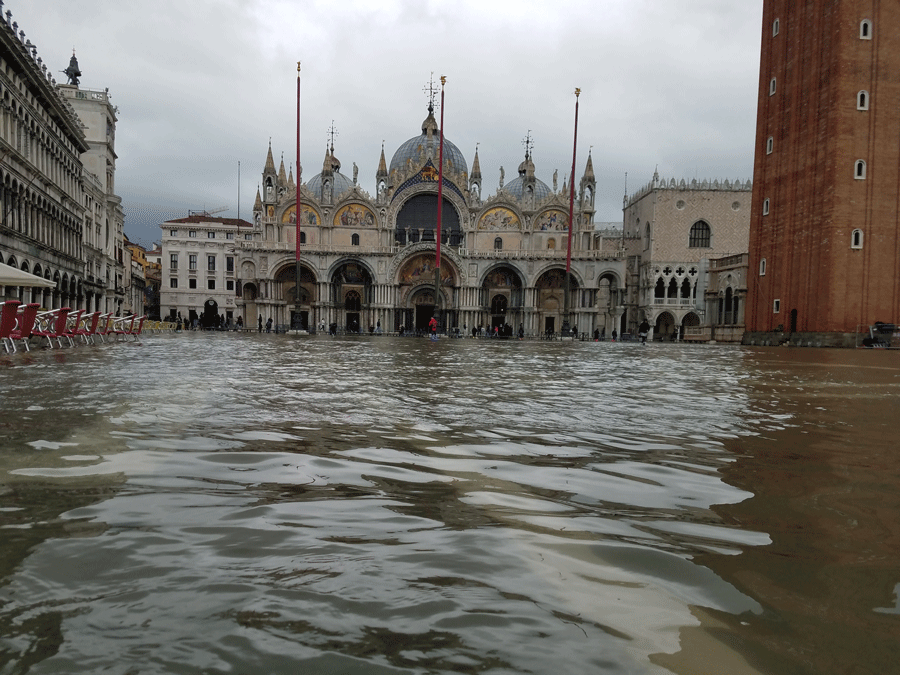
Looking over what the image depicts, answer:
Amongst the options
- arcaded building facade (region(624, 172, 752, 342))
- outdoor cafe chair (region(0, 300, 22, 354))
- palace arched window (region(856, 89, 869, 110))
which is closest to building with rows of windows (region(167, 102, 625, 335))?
arcaded building facade (region(624, 172, 752, 342))

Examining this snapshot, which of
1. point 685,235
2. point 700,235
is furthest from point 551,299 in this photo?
point 700,235

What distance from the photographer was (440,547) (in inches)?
75.1

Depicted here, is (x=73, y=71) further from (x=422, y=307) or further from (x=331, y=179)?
(x=422, y=307)

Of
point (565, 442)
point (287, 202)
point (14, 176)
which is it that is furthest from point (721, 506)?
point (287, 202)

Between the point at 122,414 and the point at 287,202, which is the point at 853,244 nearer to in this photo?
the point at 122,414

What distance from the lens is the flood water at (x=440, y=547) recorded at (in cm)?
130

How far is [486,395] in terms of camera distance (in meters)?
6.59

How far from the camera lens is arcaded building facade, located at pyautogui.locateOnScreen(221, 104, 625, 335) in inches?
2141

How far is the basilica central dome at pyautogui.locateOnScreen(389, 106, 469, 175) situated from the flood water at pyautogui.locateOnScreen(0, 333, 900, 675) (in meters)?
56.3

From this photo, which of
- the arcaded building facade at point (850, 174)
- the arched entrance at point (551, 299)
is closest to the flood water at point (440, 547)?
the arcaded building facade at point (850, 174)

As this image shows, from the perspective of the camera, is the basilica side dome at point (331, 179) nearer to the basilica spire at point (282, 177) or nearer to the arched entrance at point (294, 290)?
the basilica spire at point (282, 177)

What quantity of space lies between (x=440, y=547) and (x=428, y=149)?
193 feet

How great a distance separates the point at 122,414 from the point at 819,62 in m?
37.2

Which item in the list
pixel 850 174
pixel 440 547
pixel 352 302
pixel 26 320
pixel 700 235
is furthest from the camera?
pixel 700 235
